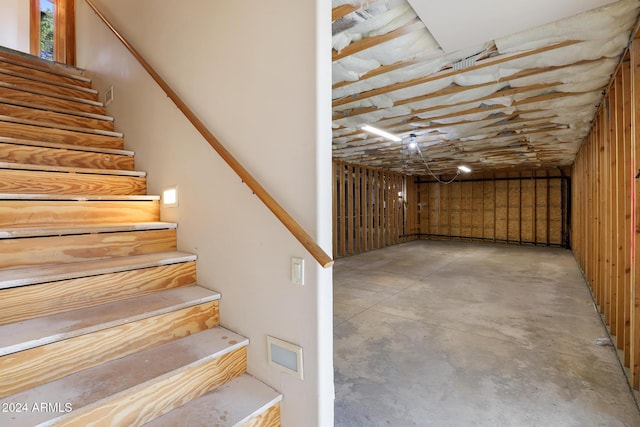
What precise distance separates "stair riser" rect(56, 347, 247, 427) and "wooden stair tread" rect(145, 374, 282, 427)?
0.03 metres

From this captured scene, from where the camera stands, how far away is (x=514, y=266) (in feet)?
20.4

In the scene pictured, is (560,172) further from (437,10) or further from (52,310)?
(52,310)

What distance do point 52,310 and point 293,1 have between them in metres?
1.78

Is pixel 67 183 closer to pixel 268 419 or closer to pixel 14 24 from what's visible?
pixel 268 419

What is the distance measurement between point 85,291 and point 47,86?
2.64 metres

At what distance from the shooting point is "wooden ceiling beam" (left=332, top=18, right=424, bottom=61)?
80.2 inches

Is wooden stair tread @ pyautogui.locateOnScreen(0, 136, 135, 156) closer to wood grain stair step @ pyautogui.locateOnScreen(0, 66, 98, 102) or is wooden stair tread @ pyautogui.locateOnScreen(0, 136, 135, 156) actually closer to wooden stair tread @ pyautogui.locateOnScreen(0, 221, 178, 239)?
wooden stair tread @ pyautogui.locateOnScreen(0, 221, 178, 239)

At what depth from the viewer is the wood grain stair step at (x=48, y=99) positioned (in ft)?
8.30

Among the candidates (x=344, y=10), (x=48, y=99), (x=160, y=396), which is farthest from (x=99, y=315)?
(x=48, y=99)

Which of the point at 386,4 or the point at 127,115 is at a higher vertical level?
the point at 386,4

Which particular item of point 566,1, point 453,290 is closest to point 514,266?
point 453,290

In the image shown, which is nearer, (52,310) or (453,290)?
(52,310)

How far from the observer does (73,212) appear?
1831 mm

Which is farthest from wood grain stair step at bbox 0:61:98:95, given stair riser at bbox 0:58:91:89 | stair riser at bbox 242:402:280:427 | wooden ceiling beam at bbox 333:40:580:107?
stair riser at bbox 242:402:280:427
